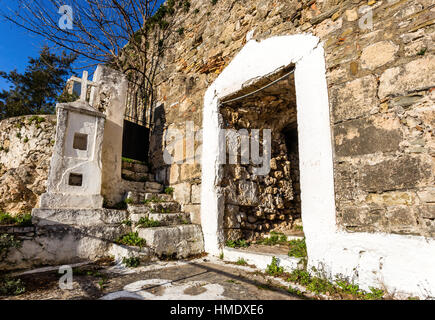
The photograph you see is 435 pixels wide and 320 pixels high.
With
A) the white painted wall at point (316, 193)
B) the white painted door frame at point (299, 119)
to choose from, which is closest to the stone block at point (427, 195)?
the white painted wall at point (316, 193)

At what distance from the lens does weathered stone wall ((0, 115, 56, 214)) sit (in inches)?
201

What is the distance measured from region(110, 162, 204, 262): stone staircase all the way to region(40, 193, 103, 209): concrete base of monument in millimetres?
446

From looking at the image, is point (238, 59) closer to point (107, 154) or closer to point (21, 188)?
point (107, 154)

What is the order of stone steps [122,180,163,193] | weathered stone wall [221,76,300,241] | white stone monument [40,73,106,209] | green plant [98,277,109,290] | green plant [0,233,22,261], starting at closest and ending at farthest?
1. green plant [98,277,109,290]
2. green plant [0,233,22,261]
3. white stone monument [40,73,106,209]
4. weathered stone wall [221,76,300,241]
5. stone steps [122,180,163,193]

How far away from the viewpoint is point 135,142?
525 centimetres

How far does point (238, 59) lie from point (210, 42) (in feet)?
3.05

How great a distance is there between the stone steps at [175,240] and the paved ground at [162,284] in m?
0.28

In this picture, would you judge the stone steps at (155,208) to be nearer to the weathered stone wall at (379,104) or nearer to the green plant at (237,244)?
the green plant at (237,244)

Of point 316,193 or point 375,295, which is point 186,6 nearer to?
point 316,193

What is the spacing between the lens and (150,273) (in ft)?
8.26

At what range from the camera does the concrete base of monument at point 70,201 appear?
298 cm

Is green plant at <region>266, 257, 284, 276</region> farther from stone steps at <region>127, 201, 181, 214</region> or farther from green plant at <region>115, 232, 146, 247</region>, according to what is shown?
stone steps at <region>127, 201, 181, 214</region>

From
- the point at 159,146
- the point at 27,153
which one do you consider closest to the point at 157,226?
the point at 159,146

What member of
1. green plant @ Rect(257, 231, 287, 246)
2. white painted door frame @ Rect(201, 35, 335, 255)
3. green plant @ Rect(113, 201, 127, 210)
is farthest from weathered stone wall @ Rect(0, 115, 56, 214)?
green plant @ Rect(257, 231, 287, 246)
